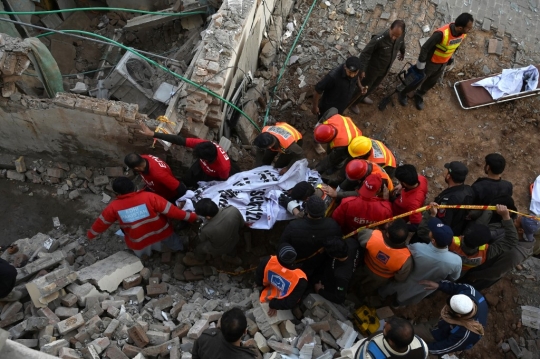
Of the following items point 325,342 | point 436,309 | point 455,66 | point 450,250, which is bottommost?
point 436,309

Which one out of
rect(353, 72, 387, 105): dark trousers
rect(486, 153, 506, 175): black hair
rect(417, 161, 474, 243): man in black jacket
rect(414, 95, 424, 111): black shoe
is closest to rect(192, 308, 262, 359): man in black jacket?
rect(417, 161, 474, 243): man in black jacket

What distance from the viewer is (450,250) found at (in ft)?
15.8

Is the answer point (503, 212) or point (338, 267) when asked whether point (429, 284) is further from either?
point (503, 212)

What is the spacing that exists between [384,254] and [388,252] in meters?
0.05

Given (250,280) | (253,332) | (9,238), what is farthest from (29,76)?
(253,332)

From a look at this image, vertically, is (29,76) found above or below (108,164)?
above

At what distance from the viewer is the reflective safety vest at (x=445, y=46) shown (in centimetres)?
657

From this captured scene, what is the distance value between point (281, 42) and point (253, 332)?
5.53 m

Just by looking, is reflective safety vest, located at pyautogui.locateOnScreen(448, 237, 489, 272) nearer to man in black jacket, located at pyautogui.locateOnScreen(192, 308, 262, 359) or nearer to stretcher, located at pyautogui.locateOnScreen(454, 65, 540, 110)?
man in black jacket, located at pyautogui.locateOnScreen(192, 308, 262, 359)

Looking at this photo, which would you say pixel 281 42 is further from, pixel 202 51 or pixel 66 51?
pixel 66 51

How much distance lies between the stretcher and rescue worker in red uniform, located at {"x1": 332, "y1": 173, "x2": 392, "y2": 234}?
3.88m

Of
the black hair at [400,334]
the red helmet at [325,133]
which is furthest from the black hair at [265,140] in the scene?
the black hair at [400,334]

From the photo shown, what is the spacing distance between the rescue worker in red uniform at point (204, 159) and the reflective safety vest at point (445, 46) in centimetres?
376

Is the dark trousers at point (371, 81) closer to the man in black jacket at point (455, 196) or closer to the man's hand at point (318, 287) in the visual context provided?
the man in black jacket at point (455, 196)
